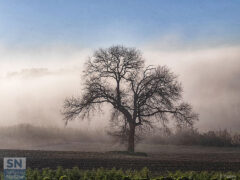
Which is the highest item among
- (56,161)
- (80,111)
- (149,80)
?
(149,80)

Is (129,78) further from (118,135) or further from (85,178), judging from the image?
(85,178)

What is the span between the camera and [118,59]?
39.8m

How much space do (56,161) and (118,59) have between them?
50.3ft

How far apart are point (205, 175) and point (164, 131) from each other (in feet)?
78.6

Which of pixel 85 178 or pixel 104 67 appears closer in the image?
pixel 85 178

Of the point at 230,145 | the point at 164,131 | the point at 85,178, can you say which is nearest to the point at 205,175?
the point at 85,178

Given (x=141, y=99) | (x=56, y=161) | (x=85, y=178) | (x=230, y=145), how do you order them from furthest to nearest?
(x=230, y=145) → (x=141, y=99) → (x=56, y=161) → (x=85, y=178)

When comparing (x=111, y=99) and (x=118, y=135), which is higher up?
(x=111, y=99)

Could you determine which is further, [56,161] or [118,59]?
[118,59]

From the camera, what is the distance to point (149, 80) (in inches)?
1531

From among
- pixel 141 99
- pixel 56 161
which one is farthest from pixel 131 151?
pixel 56 161

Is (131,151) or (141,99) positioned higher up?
(141,99)

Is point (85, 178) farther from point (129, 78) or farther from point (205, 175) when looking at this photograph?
point (129, 78)

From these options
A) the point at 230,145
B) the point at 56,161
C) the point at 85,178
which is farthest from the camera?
the point at 230,145
